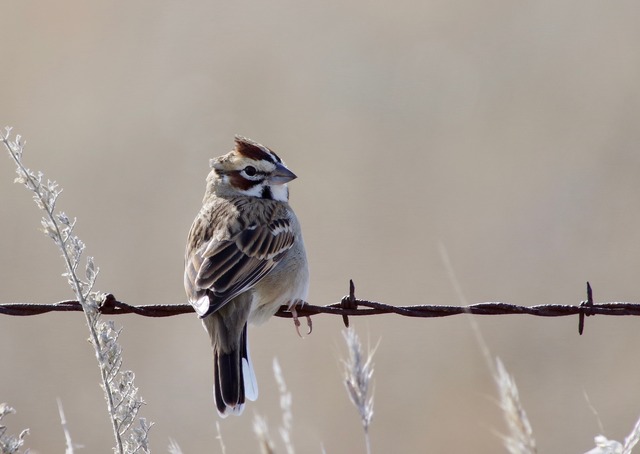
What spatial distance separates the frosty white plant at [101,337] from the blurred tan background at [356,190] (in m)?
3.18

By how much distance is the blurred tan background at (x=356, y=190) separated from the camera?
10.7m

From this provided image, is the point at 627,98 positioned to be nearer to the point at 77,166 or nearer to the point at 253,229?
the point at 77,166

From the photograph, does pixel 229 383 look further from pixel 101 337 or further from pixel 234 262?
pixel 101 337

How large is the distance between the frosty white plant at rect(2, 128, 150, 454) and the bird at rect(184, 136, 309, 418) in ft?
3.04

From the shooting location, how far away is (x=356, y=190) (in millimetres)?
14156

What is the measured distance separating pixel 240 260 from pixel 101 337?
1.59 meters

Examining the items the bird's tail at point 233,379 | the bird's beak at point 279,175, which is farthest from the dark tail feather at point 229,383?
the bird's beak at point 279,175

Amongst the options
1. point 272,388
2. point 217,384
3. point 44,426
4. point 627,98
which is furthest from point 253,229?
point 627,98

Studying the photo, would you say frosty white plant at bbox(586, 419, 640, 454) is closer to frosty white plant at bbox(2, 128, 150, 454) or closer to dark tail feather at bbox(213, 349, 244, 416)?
frosty white plant at bbox(2, 128, 150, 454)

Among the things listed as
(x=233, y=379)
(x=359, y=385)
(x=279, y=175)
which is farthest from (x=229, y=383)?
(x=279, y=175)

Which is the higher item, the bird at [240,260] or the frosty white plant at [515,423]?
the bird at [240,260]

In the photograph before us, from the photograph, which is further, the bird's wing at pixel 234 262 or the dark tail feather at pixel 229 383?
the bird's wing at pixel 234 262

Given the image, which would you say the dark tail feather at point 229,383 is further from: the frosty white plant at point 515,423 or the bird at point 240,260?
the frosty white plant at point 515,423

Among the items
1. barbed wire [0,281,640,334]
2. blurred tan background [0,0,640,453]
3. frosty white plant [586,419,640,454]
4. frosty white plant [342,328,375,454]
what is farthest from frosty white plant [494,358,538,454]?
blurred tan background [0,0,640,453]
